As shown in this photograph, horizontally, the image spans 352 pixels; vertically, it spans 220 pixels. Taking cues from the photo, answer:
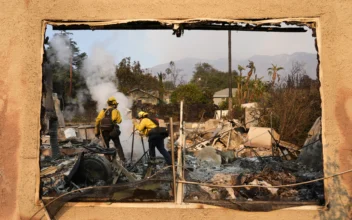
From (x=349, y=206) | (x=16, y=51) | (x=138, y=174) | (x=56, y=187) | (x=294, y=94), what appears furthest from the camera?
(x=294, y=94)

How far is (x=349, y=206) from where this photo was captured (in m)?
3.46

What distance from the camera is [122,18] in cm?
366

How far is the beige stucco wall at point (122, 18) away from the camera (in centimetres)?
350

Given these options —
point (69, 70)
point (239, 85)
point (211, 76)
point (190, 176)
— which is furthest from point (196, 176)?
point (211, 76)

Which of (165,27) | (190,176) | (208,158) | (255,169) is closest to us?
(165,27)

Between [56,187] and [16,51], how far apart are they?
103 inches

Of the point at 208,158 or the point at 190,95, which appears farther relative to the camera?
the point at 190,95

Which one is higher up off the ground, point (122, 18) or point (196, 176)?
point (122, 18)

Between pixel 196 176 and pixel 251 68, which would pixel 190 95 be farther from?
pixel 196 176

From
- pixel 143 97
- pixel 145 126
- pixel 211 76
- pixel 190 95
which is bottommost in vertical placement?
pixel 145 126

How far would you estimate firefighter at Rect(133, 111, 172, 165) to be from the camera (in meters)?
8.05

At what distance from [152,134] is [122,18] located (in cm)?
465

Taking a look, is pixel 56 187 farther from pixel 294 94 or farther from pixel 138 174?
pixel 294 94

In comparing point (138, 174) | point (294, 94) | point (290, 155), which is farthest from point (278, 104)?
point (138, 174)
